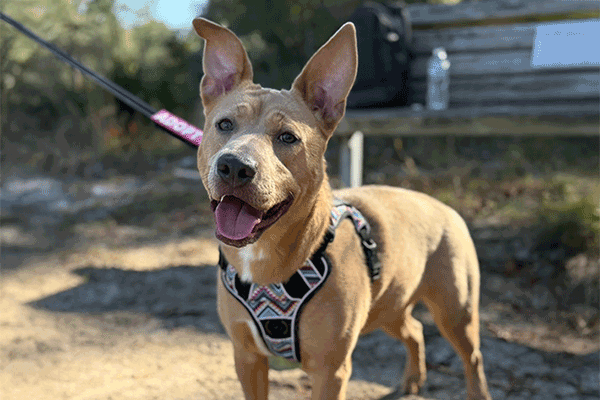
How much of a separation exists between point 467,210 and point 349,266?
4.22 meters

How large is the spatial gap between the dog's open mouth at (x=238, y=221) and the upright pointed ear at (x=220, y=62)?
0.68 metres

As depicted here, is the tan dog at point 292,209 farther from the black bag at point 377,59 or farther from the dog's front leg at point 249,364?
the black bag at point 377,59

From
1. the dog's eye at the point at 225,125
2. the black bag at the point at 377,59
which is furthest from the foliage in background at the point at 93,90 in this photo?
the dog's eye at the point at 225,125

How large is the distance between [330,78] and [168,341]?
8.01 ft

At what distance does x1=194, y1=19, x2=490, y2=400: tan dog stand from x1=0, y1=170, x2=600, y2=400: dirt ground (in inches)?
43.8

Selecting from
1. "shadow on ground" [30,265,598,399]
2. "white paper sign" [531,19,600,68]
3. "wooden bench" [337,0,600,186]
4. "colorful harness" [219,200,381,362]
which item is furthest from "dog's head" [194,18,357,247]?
"white paper sign" [531,19,600,68]

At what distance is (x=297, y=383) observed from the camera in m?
3.64

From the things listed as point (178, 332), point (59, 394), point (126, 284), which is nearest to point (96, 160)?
point (126, 284)

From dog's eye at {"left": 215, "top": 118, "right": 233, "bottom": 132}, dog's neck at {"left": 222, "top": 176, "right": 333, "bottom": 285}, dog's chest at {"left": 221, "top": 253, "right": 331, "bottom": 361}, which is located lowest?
dog's chest at {"left": 221, "top": 253, "right": 331, "bottom": 361}

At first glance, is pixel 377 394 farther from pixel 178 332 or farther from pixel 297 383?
pixel 178 332

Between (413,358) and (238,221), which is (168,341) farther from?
(238,221)

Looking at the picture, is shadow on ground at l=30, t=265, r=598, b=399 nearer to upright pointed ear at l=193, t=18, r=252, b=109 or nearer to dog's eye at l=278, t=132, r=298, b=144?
dog's eye at l=278, t=132, r=298, b=144

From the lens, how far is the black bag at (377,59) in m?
5.64

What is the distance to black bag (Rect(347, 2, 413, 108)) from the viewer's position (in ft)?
18.5
